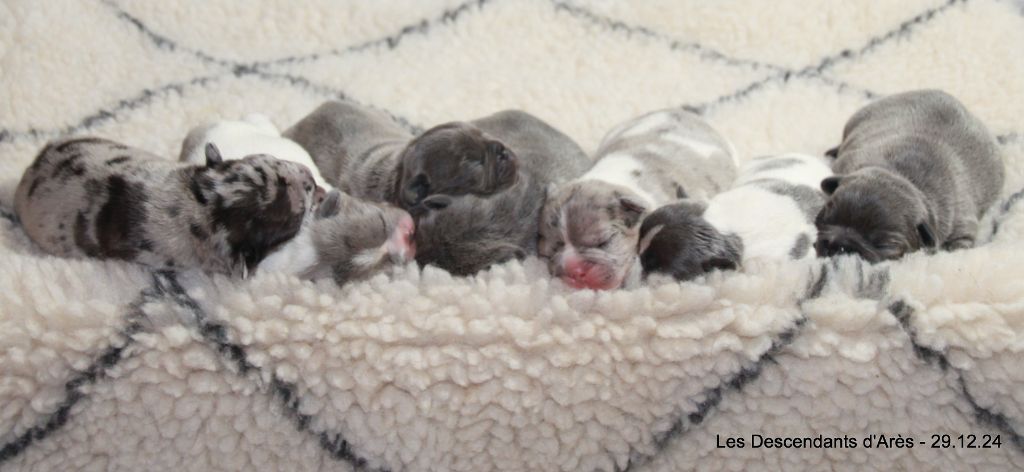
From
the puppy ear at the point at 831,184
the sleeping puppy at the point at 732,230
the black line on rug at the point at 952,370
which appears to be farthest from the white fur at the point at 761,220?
the black line on rug at the point at 952,370

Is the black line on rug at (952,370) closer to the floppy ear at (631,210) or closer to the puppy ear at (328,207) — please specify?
the floppy ear at (631,210)

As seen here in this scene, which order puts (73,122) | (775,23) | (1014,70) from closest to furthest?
(73,122) → (1014,70) → (775,23)

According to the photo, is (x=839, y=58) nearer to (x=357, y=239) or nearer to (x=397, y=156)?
(x=397, y=156)

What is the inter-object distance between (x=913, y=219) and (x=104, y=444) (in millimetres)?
1939

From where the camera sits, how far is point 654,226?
6.75 feet

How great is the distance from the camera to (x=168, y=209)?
1.96 metres

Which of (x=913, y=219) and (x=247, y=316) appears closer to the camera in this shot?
(x=247, y=316)

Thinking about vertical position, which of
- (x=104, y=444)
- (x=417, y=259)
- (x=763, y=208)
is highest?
(x=763, y=208)

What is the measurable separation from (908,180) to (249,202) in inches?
70.5

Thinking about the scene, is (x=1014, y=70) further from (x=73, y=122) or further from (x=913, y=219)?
(x=73, y=122)

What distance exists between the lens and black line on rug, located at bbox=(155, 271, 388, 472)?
5.46 ft

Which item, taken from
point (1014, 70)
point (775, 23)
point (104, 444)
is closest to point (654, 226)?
point (104, 444)

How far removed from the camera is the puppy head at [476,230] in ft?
6.84

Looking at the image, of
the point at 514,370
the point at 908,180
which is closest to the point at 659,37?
the point at 908,180
